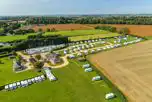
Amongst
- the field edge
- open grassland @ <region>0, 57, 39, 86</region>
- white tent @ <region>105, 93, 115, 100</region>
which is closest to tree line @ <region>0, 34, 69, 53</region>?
open grassland @ <region>0, 57, 39, 86</region>

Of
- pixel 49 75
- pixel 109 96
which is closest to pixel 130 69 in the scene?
pixel 109 96

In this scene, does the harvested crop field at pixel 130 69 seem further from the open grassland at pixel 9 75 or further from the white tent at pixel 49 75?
the open grassland at pixel 9 75

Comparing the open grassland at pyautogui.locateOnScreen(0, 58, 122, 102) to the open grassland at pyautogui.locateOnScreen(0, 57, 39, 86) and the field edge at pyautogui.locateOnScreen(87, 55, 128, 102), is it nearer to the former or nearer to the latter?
the open grassland at pyautogui.locateOnScreen(0, 57, 39, 86)

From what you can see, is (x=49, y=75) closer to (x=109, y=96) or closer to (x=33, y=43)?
(x=109, y=96)

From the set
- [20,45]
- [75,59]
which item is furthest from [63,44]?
[75,59]

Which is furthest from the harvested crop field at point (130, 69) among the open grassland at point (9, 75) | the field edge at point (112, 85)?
the open grassland at point (9, 75)

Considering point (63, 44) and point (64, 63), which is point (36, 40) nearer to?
point (63, 44)

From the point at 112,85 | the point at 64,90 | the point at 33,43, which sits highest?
the point at 33,43
